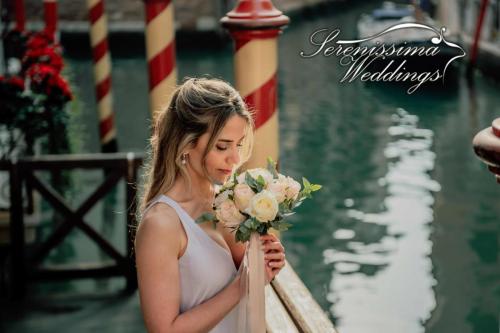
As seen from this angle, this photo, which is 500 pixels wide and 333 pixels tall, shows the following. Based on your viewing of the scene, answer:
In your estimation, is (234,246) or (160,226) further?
(234,246)

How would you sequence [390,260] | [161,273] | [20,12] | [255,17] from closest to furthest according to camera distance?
1. [161,273]
2. [255,17]
3. [390,260]
4. [20,12]

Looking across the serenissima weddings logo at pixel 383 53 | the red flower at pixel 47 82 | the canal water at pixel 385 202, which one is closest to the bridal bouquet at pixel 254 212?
the serenissima weddings logo at pixel 383 53

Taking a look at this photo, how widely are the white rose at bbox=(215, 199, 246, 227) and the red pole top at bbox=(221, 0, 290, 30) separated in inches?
50.7

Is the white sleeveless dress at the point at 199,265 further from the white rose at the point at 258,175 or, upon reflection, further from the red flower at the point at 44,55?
the red flower at the point at 44,55

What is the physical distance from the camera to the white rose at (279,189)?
180cm

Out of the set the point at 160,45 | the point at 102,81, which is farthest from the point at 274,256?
the point at 102,81

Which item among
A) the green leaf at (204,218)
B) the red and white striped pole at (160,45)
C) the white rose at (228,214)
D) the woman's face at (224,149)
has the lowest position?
the red and white striped pole at (160,45)

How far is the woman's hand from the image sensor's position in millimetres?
1822

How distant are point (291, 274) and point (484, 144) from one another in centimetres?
164

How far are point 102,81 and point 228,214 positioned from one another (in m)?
4.89

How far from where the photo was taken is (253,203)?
1750mm

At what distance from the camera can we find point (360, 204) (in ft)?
18.7

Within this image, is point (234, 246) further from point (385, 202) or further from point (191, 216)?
point (385, 202)

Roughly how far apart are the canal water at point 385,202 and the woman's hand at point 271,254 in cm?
208
